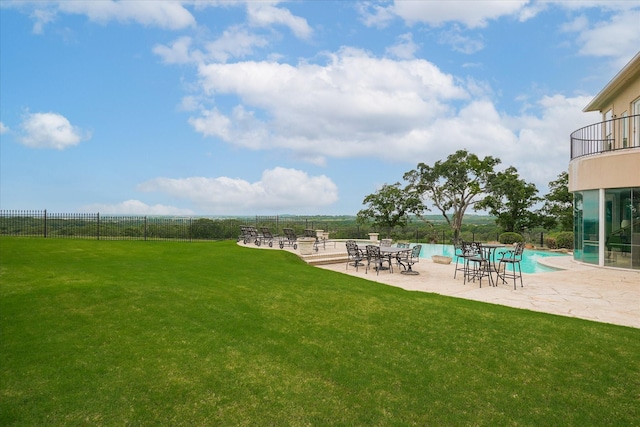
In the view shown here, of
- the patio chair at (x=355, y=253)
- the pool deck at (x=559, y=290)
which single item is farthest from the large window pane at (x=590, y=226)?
the patio chair at (x=355, y=253)

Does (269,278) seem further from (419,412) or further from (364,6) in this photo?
(364,6)

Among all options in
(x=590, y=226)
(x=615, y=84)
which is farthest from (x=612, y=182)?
(x=615, y=84)

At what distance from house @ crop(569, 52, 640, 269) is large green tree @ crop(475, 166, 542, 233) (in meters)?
9.37

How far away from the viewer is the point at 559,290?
941 centimetres

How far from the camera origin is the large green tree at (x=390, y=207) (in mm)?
28625

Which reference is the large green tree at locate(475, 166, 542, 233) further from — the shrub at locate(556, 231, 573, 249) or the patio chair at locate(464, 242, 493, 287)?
the patio chair at locate(464, 242, 493, 287)

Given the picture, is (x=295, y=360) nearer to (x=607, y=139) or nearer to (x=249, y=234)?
(x=249, y=234)

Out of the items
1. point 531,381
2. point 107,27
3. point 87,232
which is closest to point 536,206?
point 531,381

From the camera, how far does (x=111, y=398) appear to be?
3.61 m

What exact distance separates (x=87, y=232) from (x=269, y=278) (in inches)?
757

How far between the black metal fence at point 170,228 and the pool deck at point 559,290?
630 cm

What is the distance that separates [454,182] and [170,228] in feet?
70.1

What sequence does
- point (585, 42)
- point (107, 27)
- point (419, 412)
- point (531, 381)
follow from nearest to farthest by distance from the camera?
point (419, 412) < point (531, 381) < point (107, 27) < point (585, 42)

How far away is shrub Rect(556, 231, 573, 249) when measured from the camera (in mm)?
21859
